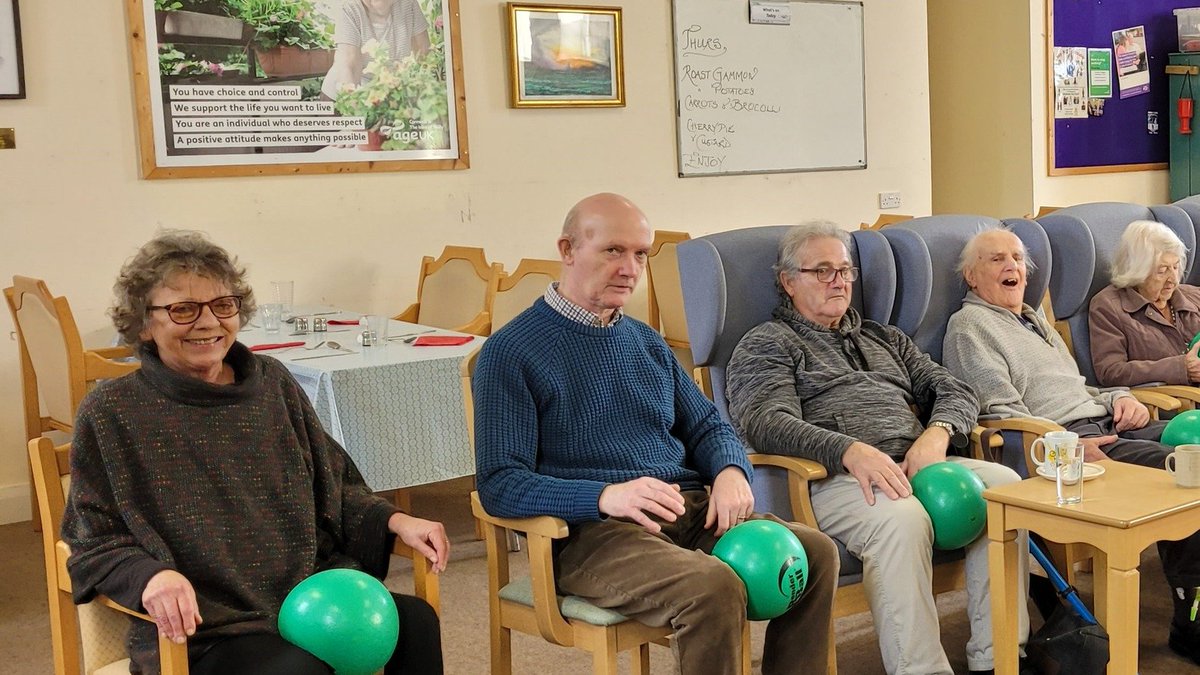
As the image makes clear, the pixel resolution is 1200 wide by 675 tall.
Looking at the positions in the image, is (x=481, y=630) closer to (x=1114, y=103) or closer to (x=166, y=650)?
(x=166, y=650)

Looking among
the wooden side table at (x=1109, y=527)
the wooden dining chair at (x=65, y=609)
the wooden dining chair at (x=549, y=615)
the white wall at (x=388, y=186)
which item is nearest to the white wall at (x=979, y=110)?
the white wall at (x=388, y=186)

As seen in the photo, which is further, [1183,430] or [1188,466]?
[1183,430]

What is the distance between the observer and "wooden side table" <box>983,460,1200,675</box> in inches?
90.9

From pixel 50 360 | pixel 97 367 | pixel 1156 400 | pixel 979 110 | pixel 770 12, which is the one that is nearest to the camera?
pixel 1156 400

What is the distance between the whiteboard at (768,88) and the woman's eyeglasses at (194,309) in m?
4.16

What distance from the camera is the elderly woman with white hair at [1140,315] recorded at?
3615 millimetres

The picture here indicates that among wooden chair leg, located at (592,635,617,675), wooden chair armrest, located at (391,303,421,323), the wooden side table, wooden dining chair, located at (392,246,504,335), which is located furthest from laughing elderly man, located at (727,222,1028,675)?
wooden chair armrest, located at (391,303,421,323)

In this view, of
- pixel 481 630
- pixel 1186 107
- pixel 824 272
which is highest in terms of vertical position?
pixel 1186 107

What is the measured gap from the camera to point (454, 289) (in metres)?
4.99

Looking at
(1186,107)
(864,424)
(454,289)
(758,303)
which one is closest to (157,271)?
(758,303)

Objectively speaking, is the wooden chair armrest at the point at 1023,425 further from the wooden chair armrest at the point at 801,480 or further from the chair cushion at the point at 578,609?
the chair cushion at the point at 578,609

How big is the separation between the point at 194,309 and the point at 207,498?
0.31m

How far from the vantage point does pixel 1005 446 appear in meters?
3.14

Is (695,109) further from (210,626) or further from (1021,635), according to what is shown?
(210,626)
